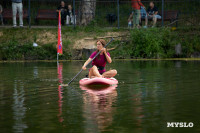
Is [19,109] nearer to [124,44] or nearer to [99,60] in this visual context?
[99,60]

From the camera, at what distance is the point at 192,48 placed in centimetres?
2792

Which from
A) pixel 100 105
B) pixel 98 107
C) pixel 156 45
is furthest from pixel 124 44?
pixel 98 107

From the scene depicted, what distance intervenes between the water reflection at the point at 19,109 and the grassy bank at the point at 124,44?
44.2 feet

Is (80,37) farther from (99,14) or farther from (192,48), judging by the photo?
(192,48)

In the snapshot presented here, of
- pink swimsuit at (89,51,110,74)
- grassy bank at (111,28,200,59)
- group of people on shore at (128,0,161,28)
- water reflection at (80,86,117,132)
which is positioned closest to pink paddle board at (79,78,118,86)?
water reflection at (80,86,117,132)

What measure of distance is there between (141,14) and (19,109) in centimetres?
2086

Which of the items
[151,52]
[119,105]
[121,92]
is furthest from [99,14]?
[119,105]

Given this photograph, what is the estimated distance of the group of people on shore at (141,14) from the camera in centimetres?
2922

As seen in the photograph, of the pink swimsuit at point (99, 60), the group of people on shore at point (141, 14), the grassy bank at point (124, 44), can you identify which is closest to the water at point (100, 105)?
the pink swimsuit at point (99, 60)

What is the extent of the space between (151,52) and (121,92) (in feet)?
49.7

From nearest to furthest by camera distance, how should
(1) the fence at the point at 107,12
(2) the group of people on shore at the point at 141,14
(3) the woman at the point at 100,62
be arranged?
(3) the woman at the point at 100,62 < (2) the group of people on shore at the point at 141,14 < (1) the fence at the point at 107,12

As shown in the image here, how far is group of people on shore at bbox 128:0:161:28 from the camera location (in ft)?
95.9

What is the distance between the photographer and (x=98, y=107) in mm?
10336

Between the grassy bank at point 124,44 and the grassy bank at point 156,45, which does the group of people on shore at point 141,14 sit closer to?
the grassy bank at point 124,44
